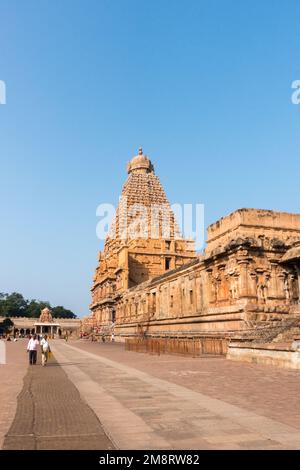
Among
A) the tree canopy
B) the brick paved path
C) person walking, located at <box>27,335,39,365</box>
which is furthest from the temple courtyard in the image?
the tree canopy

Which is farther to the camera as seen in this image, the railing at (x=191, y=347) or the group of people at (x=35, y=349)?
the railing at (x=191, y=347)

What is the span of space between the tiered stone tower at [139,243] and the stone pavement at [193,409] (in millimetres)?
52884

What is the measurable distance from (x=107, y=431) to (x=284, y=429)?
105 inches

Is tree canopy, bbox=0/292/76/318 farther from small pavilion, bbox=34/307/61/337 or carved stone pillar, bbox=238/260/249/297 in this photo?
carved stone pillar, bbox=238/260/249/297

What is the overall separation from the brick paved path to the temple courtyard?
0.04 ft

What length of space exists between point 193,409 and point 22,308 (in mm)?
192335

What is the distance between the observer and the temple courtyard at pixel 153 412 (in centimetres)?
605

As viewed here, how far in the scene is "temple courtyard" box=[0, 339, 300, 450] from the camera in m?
6.05

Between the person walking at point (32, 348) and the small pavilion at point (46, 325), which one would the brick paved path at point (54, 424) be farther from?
the small pavilion at point (46, 325)

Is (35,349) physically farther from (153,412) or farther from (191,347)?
(153,412)

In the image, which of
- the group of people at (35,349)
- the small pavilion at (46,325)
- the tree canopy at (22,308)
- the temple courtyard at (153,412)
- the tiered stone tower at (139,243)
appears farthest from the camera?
the tree canopy at (22,308)

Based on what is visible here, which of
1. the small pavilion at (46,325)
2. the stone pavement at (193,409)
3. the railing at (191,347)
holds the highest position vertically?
the stone pavement at (193,409)

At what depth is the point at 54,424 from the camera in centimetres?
722

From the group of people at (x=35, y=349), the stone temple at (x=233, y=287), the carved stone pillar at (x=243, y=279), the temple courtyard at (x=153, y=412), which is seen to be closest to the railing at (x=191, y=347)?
the stone temple at (x=233, y=287)
